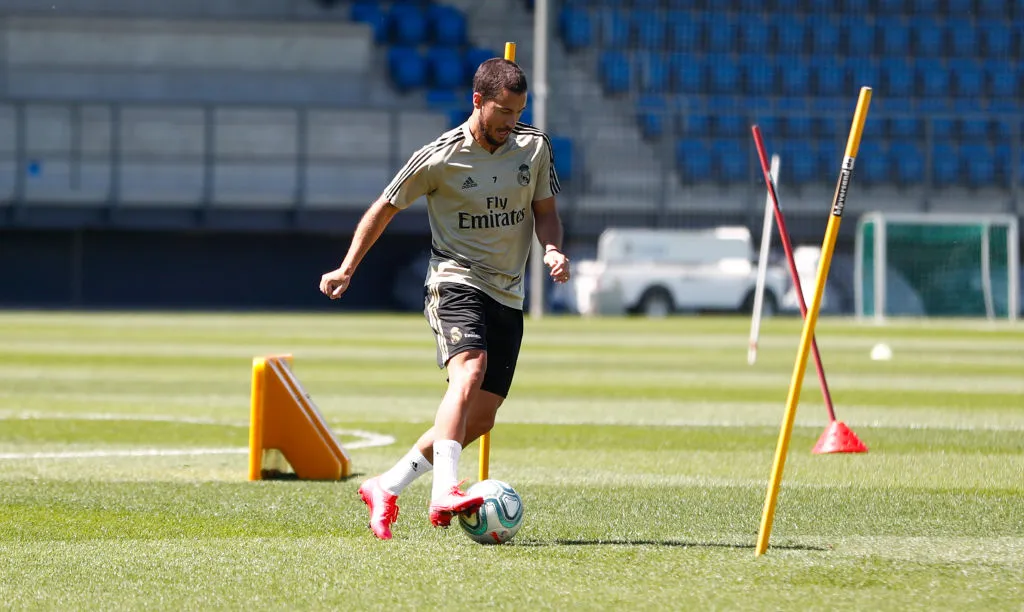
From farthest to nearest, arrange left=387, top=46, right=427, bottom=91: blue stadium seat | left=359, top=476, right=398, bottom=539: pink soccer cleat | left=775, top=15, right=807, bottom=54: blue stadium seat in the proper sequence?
left=775, top=15, right=807, bottom=54: blue stadium seat, left=387, top=46, right=427, bottom=91: blue stadium seat, left=359, top=476, right=398, bottom=539: pink soccer cleat

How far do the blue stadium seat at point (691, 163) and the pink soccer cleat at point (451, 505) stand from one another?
33.8 metres

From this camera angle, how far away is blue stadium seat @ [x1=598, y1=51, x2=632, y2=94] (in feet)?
139

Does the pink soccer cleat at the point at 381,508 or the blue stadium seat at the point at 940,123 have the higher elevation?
the blue stadium seat at the point at 940,123

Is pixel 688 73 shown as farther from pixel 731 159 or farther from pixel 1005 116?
pixel 1005 116

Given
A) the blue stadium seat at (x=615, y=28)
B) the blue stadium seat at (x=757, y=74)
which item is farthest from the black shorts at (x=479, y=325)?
the blue stadium seat at (x=615, y=28)

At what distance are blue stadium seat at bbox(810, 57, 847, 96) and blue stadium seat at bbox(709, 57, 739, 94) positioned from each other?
6.66 feet

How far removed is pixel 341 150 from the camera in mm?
39156

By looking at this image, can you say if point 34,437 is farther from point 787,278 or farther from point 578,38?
point 578,38

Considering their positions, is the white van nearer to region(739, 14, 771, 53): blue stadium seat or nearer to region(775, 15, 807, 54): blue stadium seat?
region(739, 14, 771, 53): blue stadium seat

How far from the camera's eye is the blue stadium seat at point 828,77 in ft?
140

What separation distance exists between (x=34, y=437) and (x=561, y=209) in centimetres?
2801

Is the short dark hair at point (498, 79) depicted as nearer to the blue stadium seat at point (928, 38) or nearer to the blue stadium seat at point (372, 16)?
the blue stadium seat at point (372, 16)

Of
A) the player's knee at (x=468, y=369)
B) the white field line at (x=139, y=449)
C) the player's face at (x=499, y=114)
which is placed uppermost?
the player's face at (x=499, y=114)

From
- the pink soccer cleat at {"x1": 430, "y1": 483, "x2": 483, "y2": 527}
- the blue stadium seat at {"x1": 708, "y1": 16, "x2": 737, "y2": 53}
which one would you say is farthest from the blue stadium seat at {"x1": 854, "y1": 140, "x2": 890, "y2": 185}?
the pink soccer cleat at {"x1": 430, "y1": 483, "x2": 483, "y2": 527}
